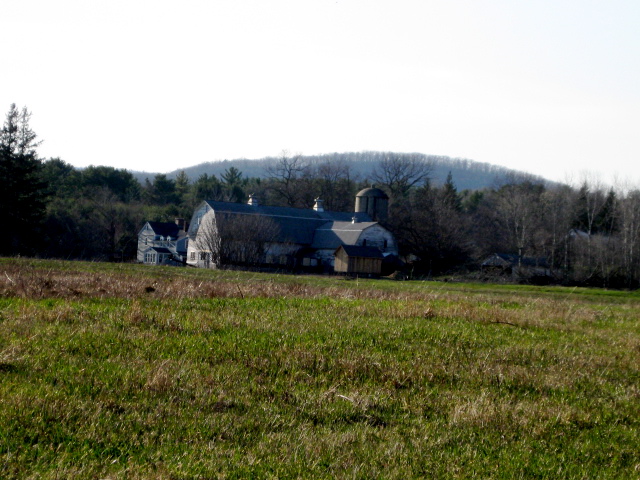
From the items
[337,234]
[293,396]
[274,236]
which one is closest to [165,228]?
[274,236]

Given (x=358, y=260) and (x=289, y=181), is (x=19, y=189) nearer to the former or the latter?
(x=358, y=260)

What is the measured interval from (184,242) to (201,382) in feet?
251

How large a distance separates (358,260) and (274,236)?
953 cm

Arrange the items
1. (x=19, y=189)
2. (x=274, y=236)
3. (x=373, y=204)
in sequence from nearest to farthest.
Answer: (x=19, y=189) → (x=274, y=236) → (x=373, y=204)

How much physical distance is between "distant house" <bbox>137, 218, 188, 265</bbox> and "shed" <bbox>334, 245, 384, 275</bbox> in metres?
21.4

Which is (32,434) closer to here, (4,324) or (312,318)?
(4,324)

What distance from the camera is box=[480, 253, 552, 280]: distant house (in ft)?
198

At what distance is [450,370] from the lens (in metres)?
9.84

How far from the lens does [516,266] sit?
63.1 m

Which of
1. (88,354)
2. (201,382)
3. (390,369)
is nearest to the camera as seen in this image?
(201,382)

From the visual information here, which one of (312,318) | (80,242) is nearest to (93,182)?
(80,242)

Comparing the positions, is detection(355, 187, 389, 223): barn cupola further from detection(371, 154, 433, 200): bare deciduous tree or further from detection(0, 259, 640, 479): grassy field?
detection(0, 259, 640, 479): grassy field

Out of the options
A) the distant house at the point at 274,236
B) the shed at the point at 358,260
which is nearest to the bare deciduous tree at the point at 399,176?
the distant house at the point at 274,236

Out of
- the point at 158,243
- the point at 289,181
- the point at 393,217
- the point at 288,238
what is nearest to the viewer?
the point at 288,238
